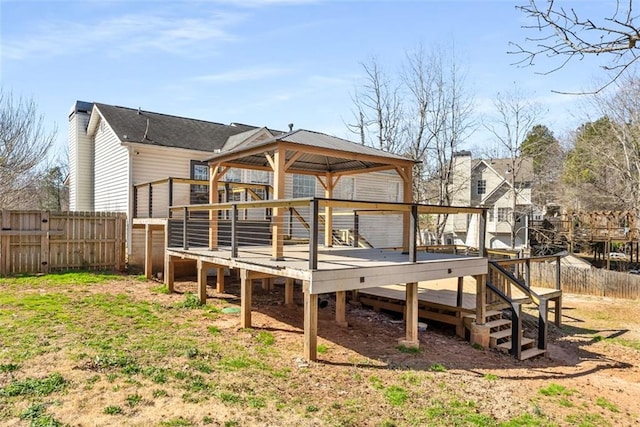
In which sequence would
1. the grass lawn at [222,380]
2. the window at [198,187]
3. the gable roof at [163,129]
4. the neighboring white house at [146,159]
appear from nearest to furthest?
the grass lawn at [222,380] → the neighboring white house at [146,159] → the gable roof at [163,129] → the window at [198,187]

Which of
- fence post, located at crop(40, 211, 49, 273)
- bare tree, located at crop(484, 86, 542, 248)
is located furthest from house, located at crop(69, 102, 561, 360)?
bare tree, located at crop(484, 86, 542, 248)

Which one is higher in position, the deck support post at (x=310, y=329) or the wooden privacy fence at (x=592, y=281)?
the deck support post at (x=310, y=329)

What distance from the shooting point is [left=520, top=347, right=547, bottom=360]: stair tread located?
836 cm

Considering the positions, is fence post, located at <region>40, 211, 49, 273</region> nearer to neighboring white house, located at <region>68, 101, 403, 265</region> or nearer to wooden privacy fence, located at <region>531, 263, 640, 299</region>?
neighboring white house, located at <region>68, 101, 403, 265</region>

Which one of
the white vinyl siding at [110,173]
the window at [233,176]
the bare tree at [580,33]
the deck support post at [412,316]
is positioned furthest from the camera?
the window at [233,176]

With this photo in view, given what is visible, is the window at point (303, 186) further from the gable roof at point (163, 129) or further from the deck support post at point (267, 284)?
the deck support post at point (267, 284)

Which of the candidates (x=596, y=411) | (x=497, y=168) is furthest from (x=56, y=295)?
(x=497, y=168)

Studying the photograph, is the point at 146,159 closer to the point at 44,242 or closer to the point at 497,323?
the point at 44,242

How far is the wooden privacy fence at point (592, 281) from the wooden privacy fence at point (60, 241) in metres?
16.3

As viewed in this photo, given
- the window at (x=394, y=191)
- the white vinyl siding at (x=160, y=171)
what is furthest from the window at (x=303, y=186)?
the window at (x=394, y=191)

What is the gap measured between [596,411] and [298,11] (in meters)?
7.82

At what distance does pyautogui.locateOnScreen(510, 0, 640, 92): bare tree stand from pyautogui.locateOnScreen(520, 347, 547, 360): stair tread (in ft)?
22.1

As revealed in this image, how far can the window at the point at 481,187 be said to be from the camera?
114 ft

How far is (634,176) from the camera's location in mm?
22625
